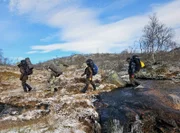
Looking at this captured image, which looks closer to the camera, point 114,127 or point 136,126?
point 136,126

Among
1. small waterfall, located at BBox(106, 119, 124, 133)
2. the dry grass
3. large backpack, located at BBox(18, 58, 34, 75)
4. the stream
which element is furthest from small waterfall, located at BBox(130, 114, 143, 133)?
the dry grass

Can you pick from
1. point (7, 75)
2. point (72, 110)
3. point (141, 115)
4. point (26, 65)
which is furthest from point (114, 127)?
point (7, 75)

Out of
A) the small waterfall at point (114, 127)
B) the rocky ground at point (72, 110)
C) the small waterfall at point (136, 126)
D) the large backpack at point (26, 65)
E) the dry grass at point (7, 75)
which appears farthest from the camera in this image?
the dry grass at point (7, 75)

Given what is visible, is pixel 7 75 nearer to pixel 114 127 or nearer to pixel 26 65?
pixel 26 65

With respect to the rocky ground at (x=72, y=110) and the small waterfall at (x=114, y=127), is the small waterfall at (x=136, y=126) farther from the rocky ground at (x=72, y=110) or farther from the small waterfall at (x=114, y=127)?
the small waterfall at (x=114, y=127)

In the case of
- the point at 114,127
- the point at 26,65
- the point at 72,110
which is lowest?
the point at 114,127

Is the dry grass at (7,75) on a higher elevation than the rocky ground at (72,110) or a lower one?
higher

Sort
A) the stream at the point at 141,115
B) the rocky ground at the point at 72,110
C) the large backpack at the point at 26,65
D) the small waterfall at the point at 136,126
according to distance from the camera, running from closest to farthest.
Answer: the stream at the point at 141,115 < the rocky ground at the point at 72,110 < the small waterfall at the point at 136,126 < the large backpack at the point at 26,65

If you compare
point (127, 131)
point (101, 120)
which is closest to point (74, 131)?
point (101, 120)

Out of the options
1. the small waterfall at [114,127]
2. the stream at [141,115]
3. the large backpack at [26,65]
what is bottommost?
the small waterfall at [114,127]

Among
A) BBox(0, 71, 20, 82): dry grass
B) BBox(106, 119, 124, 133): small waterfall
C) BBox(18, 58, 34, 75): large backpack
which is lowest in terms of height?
BBox(106, 119, 124, 133): small waterfall

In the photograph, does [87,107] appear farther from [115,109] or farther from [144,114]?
[144,114]

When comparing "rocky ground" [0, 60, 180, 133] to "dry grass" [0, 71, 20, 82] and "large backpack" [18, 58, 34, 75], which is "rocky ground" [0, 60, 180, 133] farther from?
"dry grass" [0, 71, 20, 82]

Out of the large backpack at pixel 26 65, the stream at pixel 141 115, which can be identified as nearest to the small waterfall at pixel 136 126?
the stream at pixel 141 115
